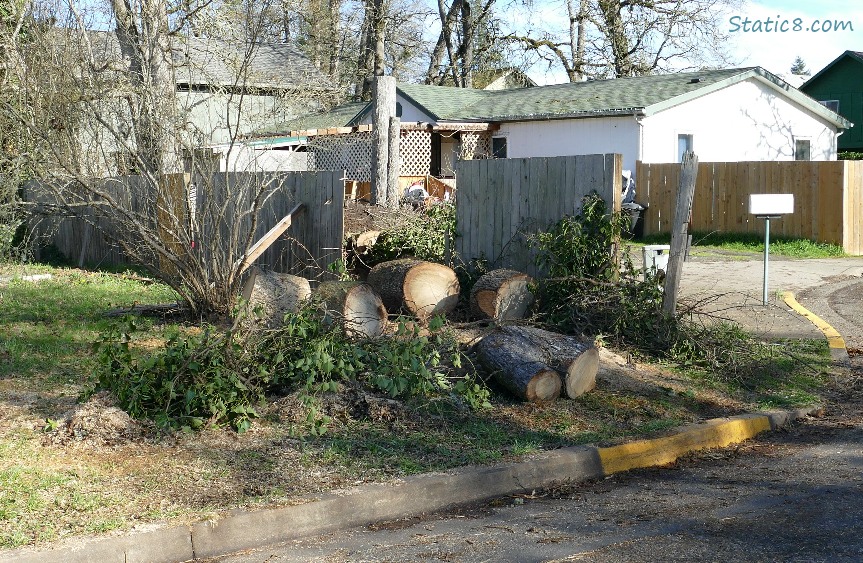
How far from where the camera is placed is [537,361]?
7.18m

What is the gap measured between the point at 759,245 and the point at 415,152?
10356 millimetres

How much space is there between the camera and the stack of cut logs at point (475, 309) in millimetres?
7176

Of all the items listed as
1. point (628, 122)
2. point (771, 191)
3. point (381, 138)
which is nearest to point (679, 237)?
point (381, 138)

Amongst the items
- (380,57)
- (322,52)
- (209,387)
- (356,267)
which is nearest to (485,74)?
(322,52)

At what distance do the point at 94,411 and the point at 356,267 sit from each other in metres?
6.32

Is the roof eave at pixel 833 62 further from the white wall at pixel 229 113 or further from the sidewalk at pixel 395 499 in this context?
the sidewalk at pixel 395 499

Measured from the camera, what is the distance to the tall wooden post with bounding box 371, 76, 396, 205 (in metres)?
17.4

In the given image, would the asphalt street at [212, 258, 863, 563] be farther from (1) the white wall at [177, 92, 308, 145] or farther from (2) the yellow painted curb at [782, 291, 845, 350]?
(1) the white wall at [177, 92, 308, 145]

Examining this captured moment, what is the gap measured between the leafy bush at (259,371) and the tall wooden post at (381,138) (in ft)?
34.3

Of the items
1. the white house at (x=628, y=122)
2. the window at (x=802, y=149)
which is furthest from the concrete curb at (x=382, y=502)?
the window at (x=802, y=149)

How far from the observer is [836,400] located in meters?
8.15

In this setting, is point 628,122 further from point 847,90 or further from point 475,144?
point 847,90

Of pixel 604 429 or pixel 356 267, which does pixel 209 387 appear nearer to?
pixel 604 429

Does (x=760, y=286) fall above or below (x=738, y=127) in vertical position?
below
